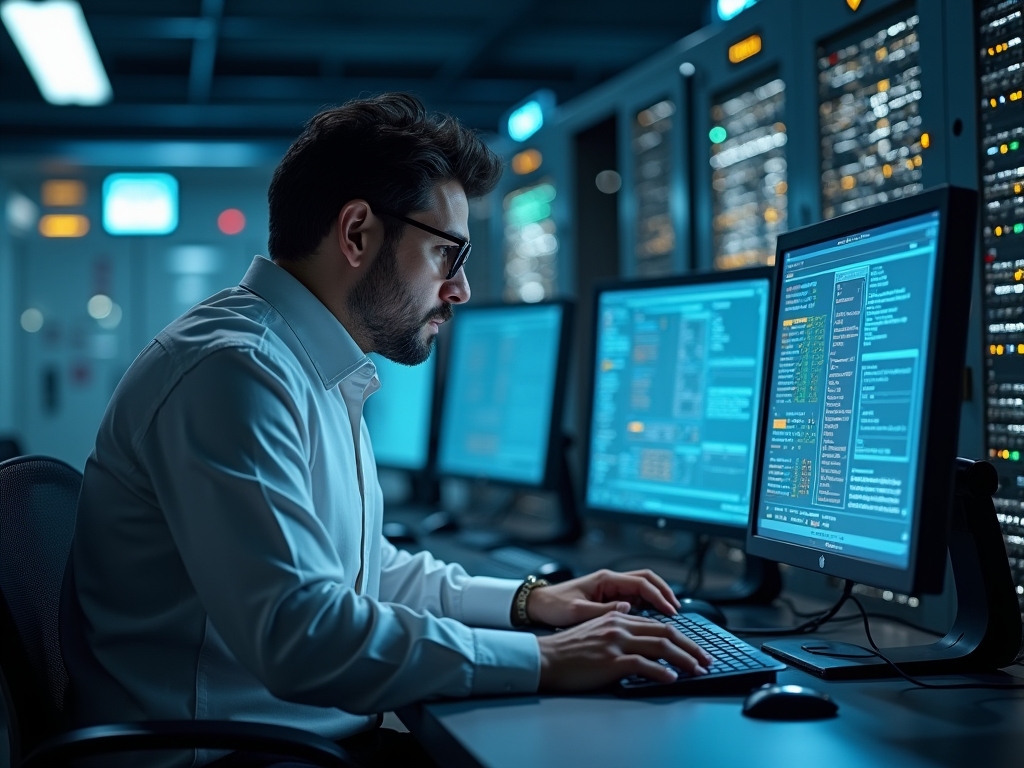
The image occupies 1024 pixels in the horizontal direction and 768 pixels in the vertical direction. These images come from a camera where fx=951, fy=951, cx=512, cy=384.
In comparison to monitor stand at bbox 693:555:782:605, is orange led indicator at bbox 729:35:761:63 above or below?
above

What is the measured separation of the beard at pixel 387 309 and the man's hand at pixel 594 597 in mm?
412

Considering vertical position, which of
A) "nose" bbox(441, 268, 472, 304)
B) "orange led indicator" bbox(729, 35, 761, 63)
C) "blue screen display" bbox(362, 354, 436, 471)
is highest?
"orange led indicator" bbox(729, 35, 761, 63)

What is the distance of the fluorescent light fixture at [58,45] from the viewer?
4164mm

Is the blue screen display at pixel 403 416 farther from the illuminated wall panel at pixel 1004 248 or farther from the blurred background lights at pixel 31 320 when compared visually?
the blurred background lights at pixel 31 320

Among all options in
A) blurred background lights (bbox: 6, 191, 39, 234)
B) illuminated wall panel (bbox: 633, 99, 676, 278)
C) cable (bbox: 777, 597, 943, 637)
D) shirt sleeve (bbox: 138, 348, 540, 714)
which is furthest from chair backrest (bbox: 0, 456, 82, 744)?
blurred background lights (bbox: 6, 191, 39, 234)

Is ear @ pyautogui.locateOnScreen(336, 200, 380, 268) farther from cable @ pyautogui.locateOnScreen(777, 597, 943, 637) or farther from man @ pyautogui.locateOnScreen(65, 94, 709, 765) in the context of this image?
cable @ pyautogui.locateOnScreen(777, 597, 943, 637)

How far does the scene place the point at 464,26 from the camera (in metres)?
5.27

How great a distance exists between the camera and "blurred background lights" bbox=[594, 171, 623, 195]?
2.73 m

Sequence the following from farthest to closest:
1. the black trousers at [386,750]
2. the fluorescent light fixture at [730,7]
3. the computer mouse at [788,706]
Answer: the fluorescent light fixture at [730,7], the black trousers at [386,750], the computer mouse at [788,706]

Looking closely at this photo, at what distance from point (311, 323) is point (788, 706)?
0.74 metres

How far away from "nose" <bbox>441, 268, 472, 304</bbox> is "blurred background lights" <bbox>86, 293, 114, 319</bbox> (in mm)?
5867

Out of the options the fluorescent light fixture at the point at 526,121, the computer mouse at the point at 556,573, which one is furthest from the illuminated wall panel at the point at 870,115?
the fluorescent light fixture at the point at 526,121

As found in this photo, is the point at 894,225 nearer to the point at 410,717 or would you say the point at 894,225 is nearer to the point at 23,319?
the point at 410,717

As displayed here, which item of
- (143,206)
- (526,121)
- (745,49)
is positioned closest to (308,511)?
(745,49)
